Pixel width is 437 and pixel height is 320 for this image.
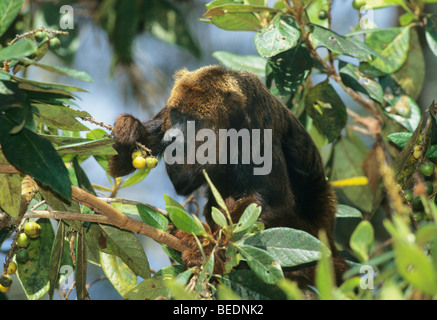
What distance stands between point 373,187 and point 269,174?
3.90ft

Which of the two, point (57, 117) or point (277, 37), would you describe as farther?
point (277, 37)

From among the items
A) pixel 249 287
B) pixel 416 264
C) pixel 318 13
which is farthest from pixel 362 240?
pixel 318 13

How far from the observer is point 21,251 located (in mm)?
2568

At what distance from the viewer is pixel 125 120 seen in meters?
2.77

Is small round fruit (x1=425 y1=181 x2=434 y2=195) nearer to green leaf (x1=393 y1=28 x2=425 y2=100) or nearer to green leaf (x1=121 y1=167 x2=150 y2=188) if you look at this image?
green leaf (x1=393 y1=28 x2=425 y2=100)

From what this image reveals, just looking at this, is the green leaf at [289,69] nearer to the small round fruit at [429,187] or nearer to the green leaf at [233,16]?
the green leaf at [233,16]

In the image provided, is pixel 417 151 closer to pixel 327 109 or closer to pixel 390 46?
pixel 327 109

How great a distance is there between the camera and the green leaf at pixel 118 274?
287 centimetres

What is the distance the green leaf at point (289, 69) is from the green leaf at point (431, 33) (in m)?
0.85

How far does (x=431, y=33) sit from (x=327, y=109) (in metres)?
0.82

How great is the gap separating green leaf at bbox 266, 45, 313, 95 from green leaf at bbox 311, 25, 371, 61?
17 cm

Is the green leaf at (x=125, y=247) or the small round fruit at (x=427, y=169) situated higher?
the small round fruit at (x=427, y=169)

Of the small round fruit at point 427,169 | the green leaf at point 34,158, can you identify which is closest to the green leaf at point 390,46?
the small round fruit at point 427,169
